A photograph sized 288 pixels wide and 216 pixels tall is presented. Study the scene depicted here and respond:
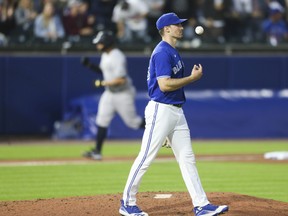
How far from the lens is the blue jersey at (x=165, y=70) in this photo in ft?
25.6

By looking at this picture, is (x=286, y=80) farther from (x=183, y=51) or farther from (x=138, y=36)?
(x=138, y=36)

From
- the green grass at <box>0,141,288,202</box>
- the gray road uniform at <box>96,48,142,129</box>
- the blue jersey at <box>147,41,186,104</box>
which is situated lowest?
the green grass at <box>0,141,288,202</box>

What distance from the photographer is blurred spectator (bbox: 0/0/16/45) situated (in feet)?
62.5

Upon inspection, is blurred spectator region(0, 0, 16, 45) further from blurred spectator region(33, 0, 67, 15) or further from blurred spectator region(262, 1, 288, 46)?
blurred spectator region(262, 1, 288, 46)

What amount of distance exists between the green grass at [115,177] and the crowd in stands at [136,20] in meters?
4.08

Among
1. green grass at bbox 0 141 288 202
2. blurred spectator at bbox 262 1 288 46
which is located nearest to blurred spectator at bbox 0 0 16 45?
green grass at bbox 0 141 288 202

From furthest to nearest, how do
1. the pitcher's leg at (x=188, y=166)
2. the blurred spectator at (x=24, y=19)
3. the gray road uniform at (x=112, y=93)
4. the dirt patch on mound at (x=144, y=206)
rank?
the blurred spectator at (x=24, y=19) < the gray road uniform at (x=112, y=93) < the dirt patch on mound at (x=144, y=206) < the pitcher's leg at (x=188, y=166)

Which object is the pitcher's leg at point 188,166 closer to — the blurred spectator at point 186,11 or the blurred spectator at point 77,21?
the blurred spectator at point 77,21

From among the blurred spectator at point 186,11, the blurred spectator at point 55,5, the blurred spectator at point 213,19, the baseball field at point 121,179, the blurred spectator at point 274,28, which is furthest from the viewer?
the blurred spectator at point 274,28

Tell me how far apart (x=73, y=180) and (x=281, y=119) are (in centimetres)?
900

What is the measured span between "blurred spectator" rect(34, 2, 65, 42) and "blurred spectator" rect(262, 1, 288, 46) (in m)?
5.71

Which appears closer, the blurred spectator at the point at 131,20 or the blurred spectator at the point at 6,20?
the blurred spectator at the point at 6,20

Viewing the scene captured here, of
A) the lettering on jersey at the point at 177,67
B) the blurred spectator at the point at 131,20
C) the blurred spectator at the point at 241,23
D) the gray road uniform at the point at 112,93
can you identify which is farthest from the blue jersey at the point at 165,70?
the blurred spectator at the point at 241,23

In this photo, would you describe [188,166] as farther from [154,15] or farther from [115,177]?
[154,15]
